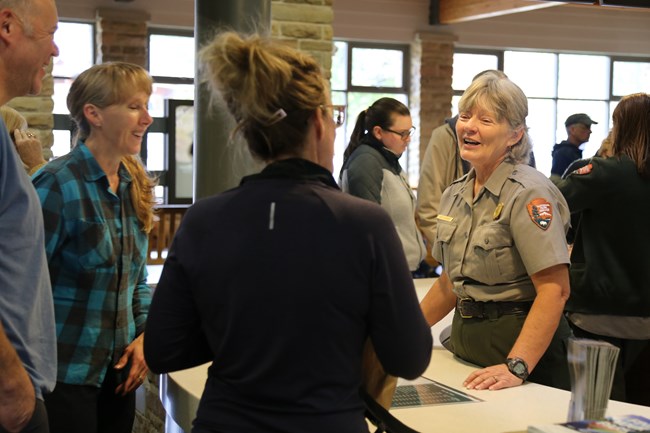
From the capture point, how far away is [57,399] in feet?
6.73

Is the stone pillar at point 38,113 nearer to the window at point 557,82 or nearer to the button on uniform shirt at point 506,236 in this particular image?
the button on uniform shirt at point 506,236

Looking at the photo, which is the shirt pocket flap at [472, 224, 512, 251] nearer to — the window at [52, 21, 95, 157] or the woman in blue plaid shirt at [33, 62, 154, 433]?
the woman in blue plaid shirt at [33, 62, 154, 433]

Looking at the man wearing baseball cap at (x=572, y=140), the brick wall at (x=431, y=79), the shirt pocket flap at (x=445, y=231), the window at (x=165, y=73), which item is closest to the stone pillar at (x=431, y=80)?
the brick wall at (x=431, y=79)

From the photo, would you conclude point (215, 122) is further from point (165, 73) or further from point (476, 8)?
point (476, 8)

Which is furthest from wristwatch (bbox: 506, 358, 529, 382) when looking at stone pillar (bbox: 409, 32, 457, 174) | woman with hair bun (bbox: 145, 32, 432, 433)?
stone pillar (bbox: 409, 32, 457, 174)

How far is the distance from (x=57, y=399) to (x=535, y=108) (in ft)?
39.8

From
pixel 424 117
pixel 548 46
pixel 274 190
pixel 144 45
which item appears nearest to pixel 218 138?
pixel 274 190

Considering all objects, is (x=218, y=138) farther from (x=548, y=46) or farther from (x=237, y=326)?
(x=548, y=46)

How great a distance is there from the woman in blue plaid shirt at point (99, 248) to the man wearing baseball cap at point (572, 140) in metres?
6.03

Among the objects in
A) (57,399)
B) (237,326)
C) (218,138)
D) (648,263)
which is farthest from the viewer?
(218,138)

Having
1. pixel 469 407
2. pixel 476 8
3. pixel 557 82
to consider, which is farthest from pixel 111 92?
pixel 557 82

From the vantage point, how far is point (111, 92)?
2182 mm

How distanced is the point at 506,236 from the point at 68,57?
371 inches

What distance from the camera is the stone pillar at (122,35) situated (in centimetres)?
1020
